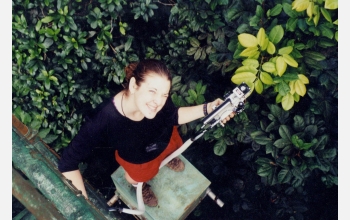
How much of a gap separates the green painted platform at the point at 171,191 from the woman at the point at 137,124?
281 mm

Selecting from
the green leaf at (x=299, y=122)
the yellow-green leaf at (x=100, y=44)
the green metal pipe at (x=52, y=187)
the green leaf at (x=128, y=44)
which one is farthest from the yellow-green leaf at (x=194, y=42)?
the green metal pipe at (x=52, y=187)

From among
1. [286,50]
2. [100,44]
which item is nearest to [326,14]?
[286,50]

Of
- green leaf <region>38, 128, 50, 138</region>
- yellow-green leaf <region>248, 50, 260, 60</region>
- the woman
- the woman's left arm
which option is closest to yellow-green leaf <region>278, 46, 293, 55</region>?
yellow-green leaf <region>248, 50, 260, 60</region>

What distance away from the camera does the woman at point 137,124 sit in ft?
5.35

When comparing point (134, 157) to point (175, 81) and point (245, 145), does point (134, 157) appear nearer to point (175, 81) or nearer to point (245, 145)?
point (175, 81)

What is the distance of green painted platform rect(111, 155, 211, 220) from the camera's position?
2355 mm

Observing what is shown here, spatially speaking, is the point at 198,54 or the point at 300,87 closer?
the point at 300,87

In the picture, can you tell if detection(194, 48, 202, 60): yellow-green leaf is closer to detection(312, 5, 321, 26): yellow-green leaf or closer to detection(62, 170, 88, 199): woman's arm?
detection(312, 5, 321, 26): yellow-green leaf

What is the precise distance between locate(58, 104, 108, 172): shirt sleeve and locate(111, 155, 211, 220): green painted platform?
26.4 inches

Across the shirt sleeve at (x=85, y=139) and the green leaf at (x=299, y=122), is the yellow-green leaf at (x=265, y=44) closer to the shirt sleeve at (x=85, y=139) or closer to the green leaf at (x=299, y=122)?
the green leaf at (x=299, y=122)

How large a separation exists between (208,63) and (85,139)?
1032 millimetres

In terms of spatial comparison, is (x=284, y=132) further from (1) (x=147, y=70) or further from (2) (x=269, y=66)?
(1) (x=147, y=70)

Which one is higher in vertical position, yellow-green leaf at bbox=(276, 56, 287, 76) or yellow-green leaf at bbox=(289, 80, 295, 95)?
yellow-green leaf at bbox=(276, 56, 287, 76)

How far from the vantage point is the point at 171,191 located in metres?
2.40
